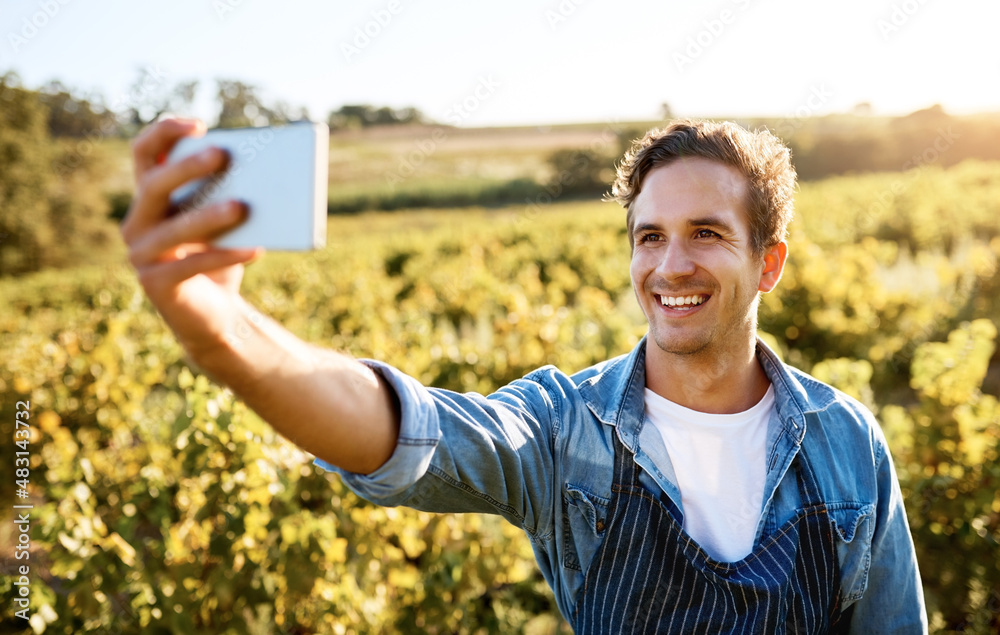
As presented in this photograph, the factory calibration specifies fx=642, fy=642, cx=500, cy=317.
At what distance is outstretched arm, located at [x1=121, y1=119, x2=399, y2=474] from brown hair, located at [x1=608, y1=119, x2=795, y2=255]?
38.4 inches

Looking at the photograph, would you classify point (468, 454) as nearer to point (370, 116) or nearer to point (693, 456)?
point (693, 456)

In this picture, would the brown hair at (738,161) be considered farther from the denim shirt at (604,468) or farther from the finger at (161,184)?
the finger at (161,184)

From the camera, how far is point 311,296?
721 centimetres

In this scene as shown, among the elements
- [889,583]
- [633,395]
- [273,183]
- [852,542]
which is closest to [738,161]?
[633,395]

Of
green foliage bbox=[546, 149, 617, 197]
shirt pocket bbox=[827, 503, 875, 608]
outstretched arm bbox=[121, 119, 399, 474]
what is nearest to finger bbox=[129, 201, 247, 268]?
outstretched arm bbox=[121, 119, 399, 474]

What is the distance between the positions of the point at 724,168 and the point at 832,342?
4779mm

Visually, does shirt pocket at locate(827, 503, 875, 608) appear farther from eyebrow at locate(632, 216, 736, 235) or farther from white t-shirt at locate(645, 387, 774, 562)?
eyebrow at locate(632, 216, 736, 235)

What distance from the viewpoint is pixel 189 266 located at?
0.78m

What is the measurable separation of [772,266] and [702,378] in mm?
500

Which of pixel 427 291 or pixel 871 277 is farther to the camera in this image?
pixel 427 291

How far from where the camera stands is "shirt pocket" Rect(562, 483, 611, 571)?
1.53 metres

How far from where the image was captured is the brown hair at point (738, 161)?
68.1 inches

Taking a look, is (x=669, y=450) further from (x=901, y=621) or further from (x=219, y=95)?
(x=219, y=95)

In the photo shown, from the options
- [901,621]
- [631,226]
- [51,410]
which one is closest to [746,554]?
[901,621]
